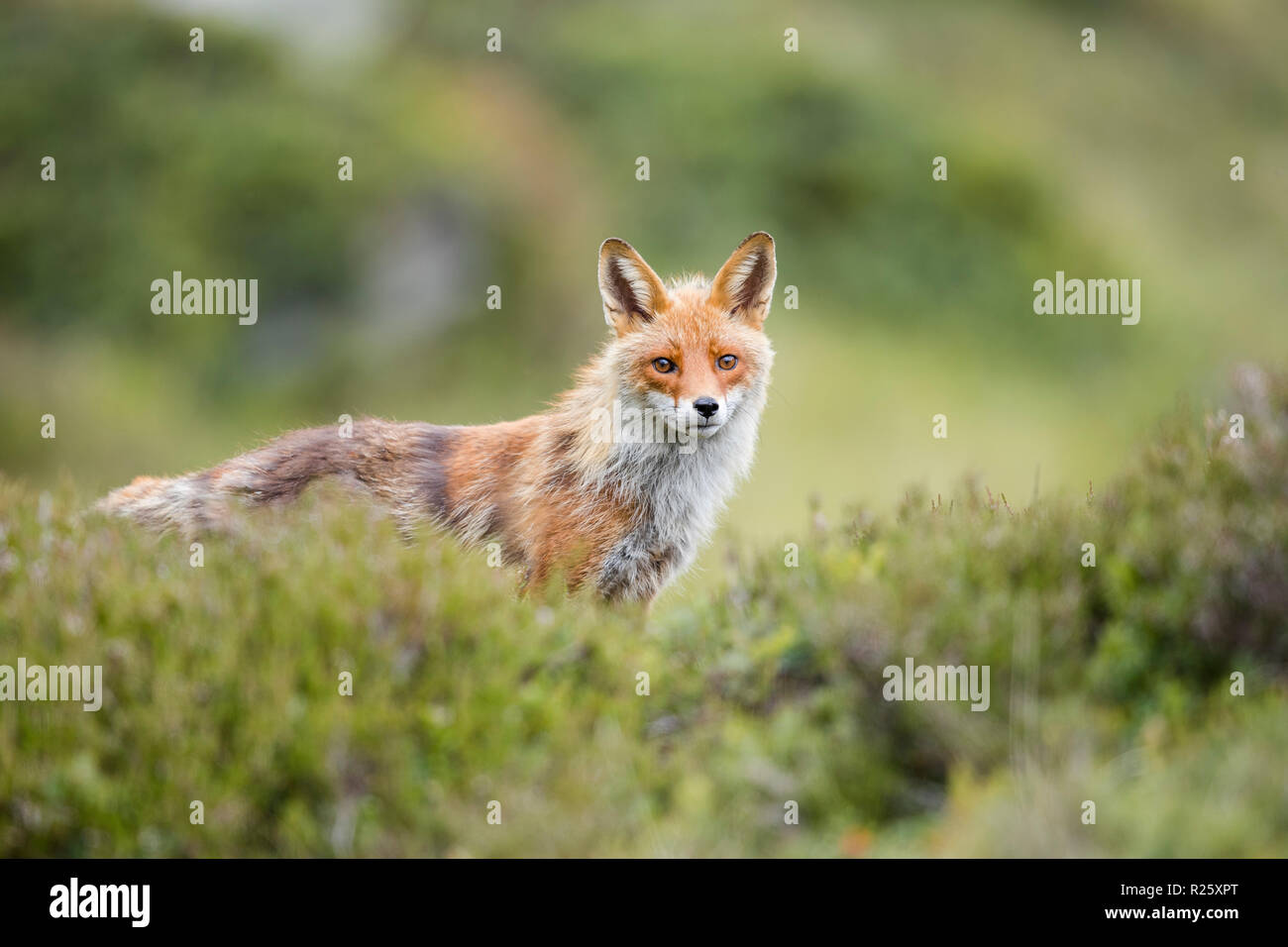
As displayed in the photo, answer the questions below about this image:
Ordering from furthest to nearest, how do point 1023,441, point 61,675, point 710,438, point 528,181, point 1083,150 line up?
point 1083,150 < point 528,181 < point 1023,441 < point 710,438 < point 61,675

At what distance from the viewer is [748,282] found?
7.86 meters

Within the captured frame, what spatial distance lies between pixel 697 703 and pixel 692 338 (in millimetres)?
2930

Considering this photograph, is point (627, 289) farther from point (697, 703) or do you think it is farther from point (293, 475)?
point (697, 703)

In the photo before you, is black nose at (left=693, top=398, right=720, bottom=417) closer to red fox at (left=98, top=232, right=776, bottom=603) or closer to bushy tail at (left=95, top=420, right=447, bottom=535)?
red fox at (left=98, top=232, right=776, bottom=603)

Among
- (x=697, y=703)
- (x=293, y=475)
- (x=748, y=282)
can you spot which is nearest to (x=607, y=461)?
(x=748, y=282)

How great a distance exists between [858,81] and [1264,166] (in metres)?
12.3

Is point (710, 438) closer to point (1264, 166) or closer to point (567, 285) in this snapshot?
point (567, 285)

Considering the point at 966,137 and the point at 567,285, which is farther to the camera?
the point at 966,137

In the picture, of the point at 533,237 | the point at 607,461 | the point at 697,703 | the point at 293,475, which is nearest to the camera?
the point at 697,703

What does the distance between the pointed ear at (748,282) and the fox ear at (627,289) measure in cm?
40

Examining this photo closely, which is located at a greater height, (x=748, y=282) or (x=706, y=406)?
(x=748, y=282)

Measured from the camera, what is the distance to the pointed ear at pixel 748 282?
767 cm
